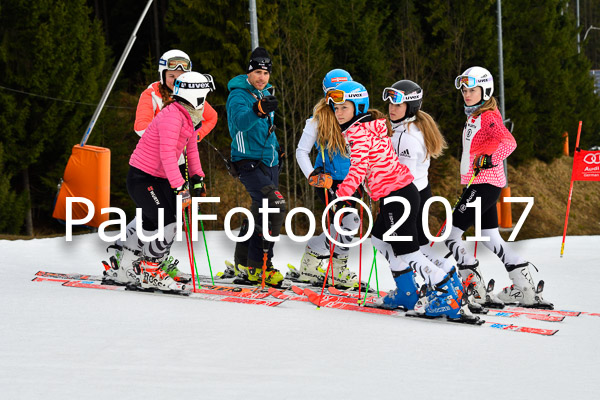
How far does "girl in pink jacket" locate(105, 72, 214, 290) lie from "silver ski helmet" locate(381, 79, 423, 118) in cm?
148

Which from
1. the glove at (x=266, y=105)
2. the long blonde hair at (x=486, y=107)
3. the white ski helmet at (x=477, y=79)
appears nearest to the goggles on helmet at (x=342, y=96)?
the glove at (x=266, y=105)

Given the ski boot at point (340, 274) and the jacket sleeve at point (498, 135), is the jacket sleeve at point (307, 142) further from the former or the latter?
the jacket sleeve at point (498, 135)

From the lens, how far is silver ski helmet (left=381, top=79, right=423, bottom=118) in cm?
564

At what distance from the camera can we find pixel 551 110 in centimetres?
2841

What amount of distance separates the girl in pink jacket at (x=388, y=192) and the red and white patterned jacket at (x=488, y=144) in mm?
846

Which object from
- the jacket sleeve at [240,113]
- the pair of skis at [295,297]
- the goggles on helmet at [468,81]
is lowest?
the pair of skis at [295,297]

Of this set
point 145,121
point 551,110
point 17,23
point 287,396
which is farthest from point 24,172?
point 551,110

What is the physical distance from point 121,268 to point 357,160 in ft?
8.07

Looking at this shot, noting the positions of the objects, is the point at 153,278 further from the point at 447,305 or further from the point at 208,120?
the point at 447,305

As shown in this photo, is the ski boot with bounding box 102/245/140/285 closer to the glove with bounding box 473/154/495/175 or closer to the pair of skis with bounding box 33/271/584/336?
the pair of skis with bounding box 33/271/584/336

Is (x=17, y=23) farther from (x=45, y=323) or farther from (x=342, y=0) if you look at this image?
(x=45, y=323)

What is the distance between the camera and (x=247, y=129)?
6074 millimetres

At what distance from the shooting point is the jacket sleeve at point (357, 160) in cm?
503

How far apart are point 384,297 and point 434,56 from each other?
20.0m
